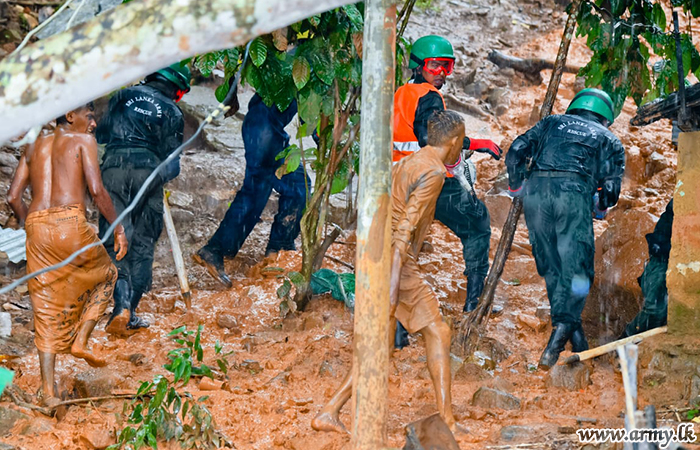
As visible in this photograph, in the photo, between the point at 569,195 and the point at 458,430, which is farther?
the point at 569,195

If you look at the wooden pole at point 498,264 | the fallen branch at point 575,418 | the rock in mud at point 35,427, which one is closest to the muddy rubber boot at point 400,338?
the wooden pole at point 498,264

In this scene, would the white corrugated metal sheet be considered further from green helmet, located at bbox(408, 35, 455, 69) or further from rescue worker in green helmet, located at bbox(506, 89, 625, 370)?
rescue worker in green helmet, located at bbox(506, 89, 625, 370)

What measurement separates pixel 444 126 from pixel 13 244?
427 cm

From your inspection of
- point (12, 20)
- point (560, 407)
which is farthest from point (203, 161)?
point (560, 407)

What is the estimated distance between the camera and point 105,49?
2672 mm

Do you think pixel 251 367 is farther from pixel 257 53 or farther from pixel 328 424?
pixel 257 53

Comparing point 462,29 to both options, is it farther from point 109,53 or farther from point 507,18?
point 109,53

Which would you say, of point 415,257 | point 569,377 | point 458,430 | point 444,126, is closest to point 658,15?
point 444,126

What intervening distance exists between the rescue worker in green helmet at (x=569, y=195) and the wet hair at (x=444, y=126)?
5.05ft

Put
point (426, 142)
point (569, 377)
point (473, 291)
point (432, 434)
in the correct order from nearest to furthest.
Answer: point (432, 434), point (569, 377), point (426, 142), point (473, 291)

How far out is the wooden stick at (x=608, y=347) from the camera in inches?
191

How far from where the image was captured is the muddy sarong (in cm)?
471

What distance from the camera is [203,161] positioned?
29.3ft

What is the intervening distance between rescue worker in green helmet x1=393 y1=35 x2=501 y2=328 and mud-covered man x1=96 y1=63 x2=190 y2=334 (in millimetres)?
1813
